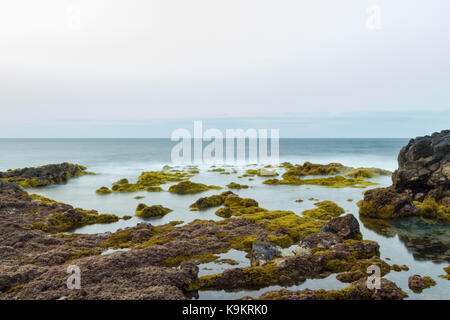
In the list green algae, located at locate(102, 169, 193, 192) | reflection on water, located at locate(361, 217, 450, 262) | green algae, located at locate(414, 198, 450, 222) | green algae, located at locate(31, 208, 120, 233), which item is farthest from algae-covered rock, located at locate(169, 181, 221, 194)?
green algae, located at locate(414, 198, 450, 222)

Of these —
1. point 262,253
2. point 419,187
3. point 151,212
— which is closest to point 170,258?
point 262,253

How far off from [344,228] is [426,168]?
1764 cm

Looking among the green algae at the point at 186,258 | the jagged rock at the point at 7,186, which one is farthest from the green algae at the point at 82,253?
the jagged rock at the point at 7,186

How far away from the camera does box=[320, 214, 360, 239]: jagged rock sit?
19.8 m

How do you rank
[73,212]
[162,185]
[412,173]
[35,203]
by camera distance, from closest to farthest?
[73,212], [35,203], [412,173], [162,185]

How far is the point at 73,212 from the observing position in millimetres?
26281

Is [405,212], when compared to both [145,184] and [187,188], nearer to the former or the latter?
[187,188]

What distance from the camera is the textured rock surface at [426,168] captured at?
29.4m

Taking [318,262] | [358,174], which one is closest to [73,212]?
[318,262]

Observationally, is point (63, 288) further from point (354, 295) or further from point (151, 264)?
point (354, 295)

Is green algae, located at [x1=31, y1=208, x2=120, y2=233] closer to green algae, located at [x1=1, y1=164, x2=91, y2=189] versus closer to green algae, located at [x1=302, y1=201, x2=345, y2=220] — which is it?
green algae, located at [x1=302, y1=201, x2=345, y2=220]

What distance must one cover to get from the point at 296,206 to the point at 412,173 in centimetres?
1298

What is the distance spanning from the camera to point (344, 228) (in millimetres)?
20188

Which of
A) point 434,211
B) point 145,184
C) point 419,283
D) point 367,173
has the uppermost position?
point 419,283
